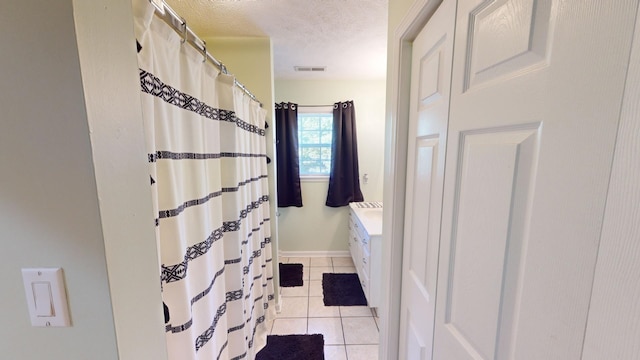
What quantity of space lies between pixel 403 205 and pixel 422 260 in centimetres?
29

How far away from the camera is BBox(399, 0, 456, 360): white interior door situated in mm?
792

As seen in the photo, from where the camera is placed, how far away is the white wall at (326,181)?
3.21 metres

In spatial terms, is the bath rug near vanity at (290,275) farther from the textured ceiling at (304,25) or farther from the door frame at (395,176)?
the textured ceiling at (304,25)

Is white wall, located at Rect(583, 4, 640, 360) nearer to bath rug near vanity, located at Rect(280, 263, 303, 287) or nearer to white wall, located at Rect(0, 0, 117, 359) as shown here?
white wall, located at Rect(0, 0, 117, 359)

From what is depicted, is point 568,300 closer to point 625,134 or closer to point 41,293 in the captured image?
point 625,134

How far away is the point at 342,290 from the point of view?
266cm

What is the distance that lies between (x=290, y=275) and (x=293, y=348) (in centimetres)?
112

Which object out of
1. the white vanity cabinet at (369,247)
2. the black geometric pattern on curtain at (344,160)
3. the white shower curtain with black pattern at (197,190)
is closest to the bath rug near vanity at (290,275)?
the white vanity cabinet at (369,247)

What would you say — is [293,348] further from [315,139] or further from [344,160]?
[315,139]

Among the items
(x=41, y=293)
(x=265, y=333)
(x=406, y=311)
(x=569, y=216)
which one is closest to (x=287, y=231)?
(x=265, y=333)

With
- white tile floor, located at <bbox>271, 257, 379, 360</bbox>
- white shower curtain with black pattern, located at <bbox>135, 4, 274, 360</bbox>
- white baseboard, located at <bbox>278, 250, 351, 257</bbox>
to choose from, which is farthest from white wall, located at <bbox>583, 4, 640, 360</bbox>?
white baseboard, located at <bbox>278, 250, 351, 257</bbox>

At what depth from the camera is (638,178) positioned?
0.30 meters

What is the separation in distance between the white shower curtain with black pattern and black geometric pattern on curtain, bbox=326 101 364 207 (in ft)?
5.54

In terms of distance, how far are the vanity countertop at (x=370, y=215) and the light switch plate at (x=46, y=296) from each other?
6.65ft
